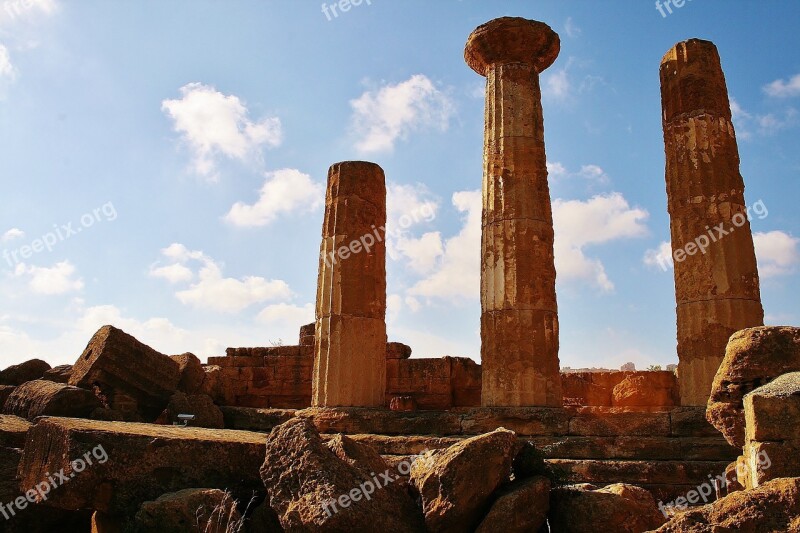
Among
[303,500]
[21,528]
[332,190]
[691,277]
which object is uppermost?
[332,190]

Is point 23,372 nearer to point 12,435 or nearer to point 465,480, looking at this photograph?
point 12,435

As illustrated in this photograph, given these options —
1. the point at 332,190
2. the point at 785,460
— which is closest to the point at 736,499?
the point at 785,460

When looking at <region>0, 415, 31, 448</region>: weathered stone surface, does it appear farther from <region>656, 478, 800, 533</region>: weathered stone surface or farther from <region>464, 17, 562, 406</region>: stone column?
<region>656, 478, 800, 533</region>: weathered stone surface

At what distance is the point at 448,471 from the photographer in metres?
6.00

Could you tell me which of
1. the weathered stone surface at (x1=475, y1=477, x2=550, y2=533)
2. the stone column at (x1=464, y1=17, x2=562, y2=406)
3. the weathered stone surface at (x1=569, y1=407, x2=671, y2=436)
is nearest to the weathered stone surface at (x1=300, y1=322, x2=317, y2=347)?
the stone column at (x1=464, y1=17, x2=562, y2=406)

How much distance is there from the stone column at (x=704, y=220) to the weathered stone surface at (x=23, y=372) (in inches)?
486

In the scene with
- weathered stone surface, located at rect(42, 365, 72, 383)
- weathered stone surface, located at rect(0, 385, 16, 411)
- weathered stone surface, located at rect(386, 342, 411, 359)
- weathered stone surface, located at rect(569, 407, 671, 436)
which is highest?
weathered stone surface, located at rect(386, 342, 411, 359)

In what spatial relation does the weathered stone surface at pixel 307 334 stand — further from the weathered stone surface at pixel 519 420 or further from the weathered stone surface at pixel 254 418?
the weathered stone surface at pixel 519 420

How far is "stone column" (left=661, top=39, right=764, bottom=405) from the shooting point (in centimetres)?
1070

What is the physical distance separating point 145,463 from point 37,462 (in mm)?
1355

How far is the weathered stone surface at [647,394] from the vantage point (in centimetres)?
1415

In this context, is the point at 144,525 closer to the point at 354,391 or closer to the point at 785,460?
the point at 785,460

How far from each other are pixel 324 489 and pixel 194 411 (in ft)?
24.2

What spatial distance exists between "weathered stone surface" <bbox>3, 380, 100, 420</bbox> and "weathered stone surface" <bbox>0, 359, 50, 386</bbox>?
2019mm
